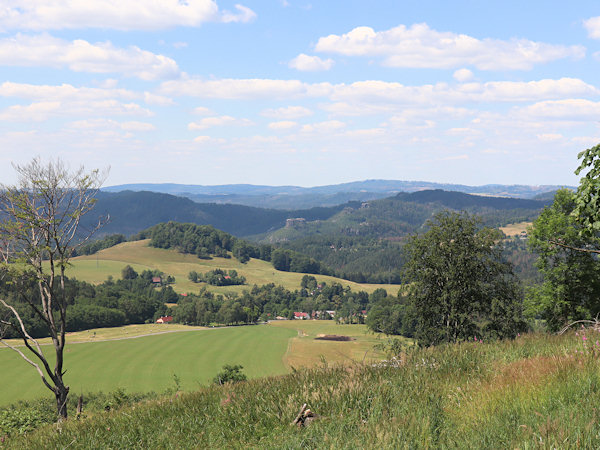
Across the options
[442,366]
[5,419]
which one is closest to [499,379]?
[442,366]

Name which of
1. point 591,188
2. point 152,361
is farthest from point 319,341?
point 591,188

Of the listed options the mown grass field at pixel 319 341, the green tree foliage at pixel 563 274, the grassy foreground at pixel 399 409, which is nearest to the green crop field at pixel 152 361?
the mown grass field at pixel 319 341

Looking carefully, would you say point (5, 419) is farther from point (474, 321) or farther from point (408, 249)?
point (474, 321)

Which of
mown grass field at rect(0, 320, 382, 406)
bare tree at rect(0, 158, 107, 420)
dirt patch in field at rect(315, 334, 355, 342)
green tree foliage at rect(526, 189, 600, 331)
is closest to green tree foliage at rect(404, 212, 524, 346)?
green tree foliage at rect(526, 189, 600, 331)

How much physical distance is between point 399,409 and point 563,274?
36437 millimetres

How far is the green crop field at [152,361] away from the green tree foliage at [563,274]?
60343 mm

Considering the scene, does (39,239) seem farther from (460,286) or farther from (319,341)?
(319,341)

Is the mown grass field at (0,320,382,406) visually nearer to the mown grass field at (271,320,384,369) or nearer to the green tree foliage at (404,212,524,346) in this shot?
the mown grass field at (271,320,384,369)

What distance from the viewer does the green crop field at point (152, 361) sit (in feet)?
333

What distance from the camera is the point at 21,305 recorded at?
143750mm

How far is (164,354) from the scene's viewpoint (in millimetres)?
135375

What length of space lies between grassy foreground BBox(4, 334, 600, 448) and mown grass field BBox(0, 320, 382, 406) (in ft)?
241

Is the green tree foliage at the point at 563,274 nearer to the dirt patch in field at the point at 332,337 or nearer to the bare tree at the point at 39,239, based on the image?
the bare tree at the point at 39,239

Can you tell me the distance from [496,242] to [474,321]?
6.47 meters
